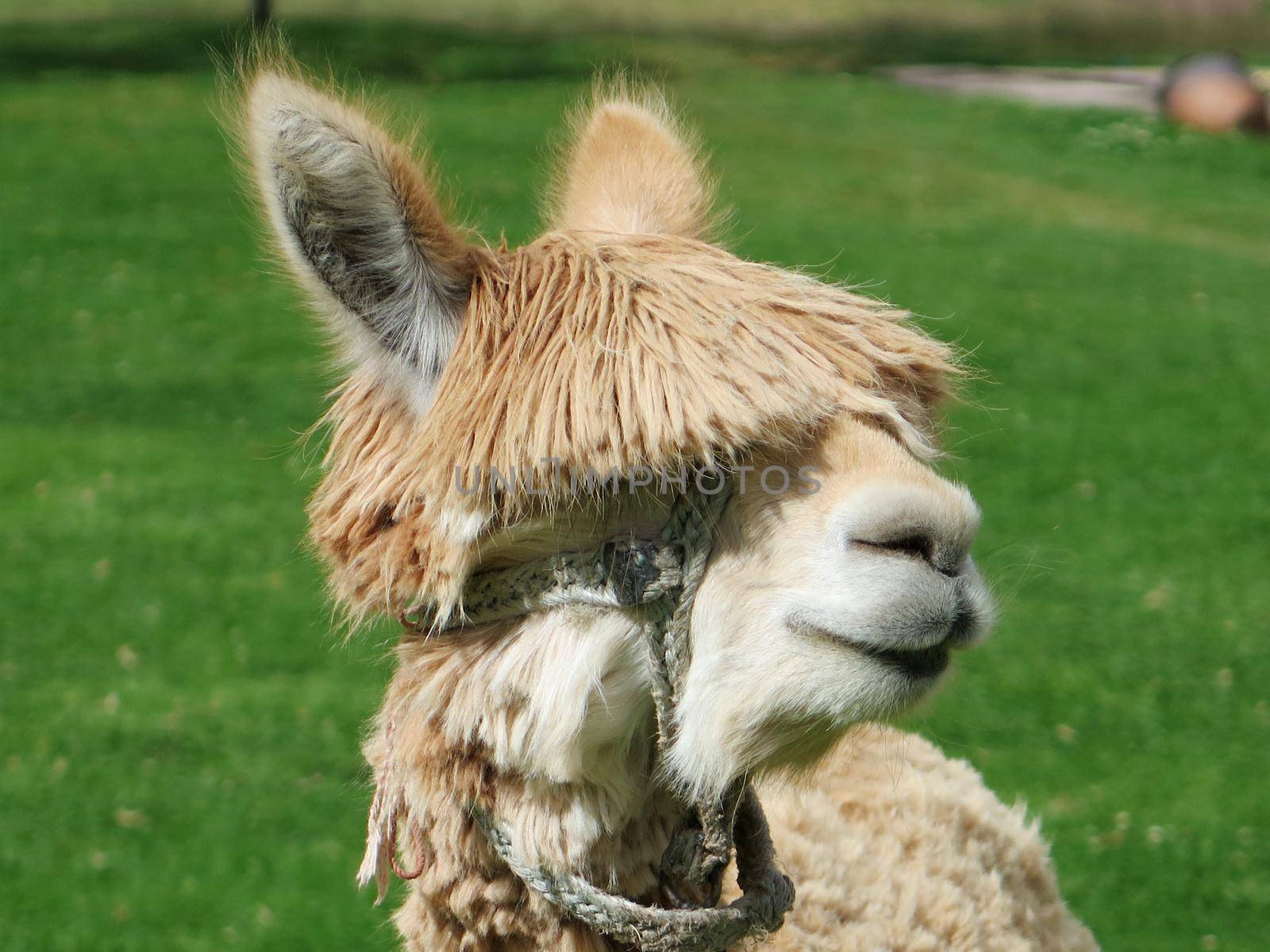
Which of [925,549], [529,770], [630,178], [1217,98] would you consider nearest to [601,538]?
[529,770]

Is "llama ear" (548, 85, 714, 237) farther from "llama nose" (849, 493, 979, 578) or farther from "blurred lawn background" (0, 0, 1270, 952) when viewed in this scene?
"llama nose" (849, 493, 979, 578)

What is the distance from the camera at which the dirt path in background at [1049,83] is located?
19.9 m

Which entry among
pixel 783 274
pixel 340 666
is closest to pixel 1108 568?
pixel 340 666

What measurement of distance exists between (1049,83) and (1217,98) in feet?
13.0

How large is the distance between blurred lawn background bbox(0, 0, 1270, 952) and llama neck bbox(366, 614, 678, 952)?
1.52 ft

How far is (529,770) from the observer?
2.02 metres

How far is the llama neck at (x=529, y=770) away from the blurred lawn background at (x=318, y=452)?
1.52 ft

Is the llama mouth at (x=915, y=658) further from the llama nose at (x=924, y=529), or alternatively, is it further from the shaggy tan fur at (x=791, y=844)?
the shaggy tan fur at (x=791, y=844)

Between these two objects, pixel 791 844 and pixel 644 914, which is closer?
pixel 644 914

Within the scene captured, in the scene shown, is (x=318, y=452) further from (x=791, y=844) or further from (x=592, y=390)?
(x=592, y=390)

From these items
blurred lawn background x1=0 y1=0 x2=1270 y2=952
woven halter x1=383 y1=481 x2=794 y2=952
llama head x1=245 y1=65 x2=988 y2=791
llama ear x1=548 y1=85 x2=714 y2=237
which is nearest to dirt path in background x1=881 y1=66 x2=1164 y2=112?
blurred lawn background x1=0 y1=0 x2=1270 y2=952

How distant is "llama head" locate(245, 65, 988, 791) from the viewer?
6.31ft

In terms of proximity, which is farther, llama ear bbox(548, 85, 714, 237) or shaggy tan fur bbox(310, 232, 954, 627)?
llama ear bbox(548, 85, 714, 237)

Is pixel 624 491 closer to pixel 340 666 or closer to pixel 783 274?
pixel 783 274
